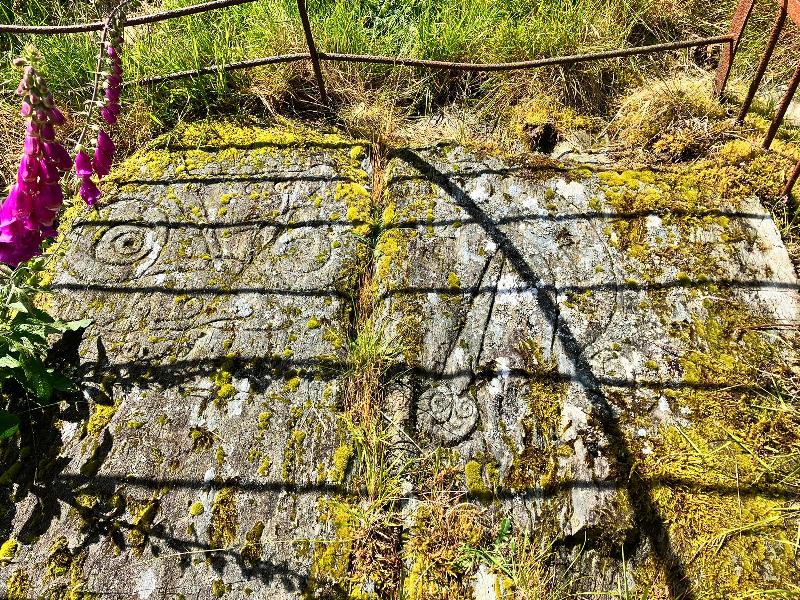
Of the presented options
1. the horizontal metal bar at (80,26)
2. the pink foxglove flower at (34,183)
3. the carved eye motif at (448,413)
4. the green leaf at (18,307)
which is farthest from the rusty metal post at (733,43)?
the green leaf at (18,307)

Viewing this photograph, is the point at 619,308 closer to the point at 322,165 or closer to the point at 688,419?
the point at 688,419

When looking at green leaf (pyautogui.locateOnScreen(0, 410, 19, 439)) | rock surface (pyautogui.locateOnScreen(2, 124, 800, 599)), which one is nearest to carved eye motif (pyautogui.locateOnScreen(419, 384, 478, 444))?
rock surface (pyautogui.locateOnScreen(2, 124, 800, 599))

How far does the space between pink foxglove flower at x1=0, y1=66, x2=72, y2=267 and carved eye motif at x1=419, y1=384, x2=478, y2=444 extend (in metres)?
1.40

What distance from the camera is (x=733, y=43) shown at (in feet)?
9.91

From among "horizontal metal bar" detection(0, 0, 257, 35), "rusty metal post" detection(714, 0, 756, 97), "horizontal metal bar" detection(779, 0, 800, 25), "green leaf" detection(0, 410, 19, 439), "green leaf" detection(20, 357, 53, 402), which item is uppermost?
"rusty metal post" detection(714, 0, 756, 97)

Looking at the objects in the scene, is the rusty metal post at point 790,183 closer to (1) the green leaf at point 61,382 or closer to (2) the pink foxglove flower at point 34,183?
(2) the pink foxglove flower at point 34,183

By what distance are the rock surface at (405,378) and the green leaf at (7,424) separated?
106 mm

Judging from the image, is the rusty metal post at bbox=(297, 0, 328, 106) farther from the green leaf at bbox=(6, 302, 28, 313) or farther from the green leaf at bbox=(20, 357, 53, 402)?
the green leaf at bbox=(20, 357, 53, 402)

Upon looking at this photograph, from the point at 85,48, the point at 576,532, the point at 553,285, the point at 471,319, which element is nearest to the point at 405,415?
the point at 471,319

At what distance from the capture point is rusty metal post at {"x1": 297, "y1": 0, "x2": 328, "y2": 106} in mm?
2729

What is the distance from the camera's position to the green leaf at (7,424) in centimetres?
198

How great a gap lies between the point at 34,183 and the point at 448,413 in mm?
1519

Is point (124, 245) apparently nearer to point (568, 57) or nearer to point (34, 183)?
point (34, 183)

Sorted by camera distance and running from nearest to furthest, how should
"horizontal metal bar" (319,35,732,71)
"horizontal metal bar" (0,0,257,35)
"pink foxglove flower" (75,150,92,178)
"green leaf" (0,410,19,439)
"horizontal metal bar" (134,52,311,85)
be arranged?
"pink foxglove flower" (75,150,92,178) → "green leaf" (0,410,19,439) → "horizontal metal bar" (0,0,257,35) → "horizontal metal bar" (319,35,732,71) → "horizontal metal bar" (134,52,311,85)
